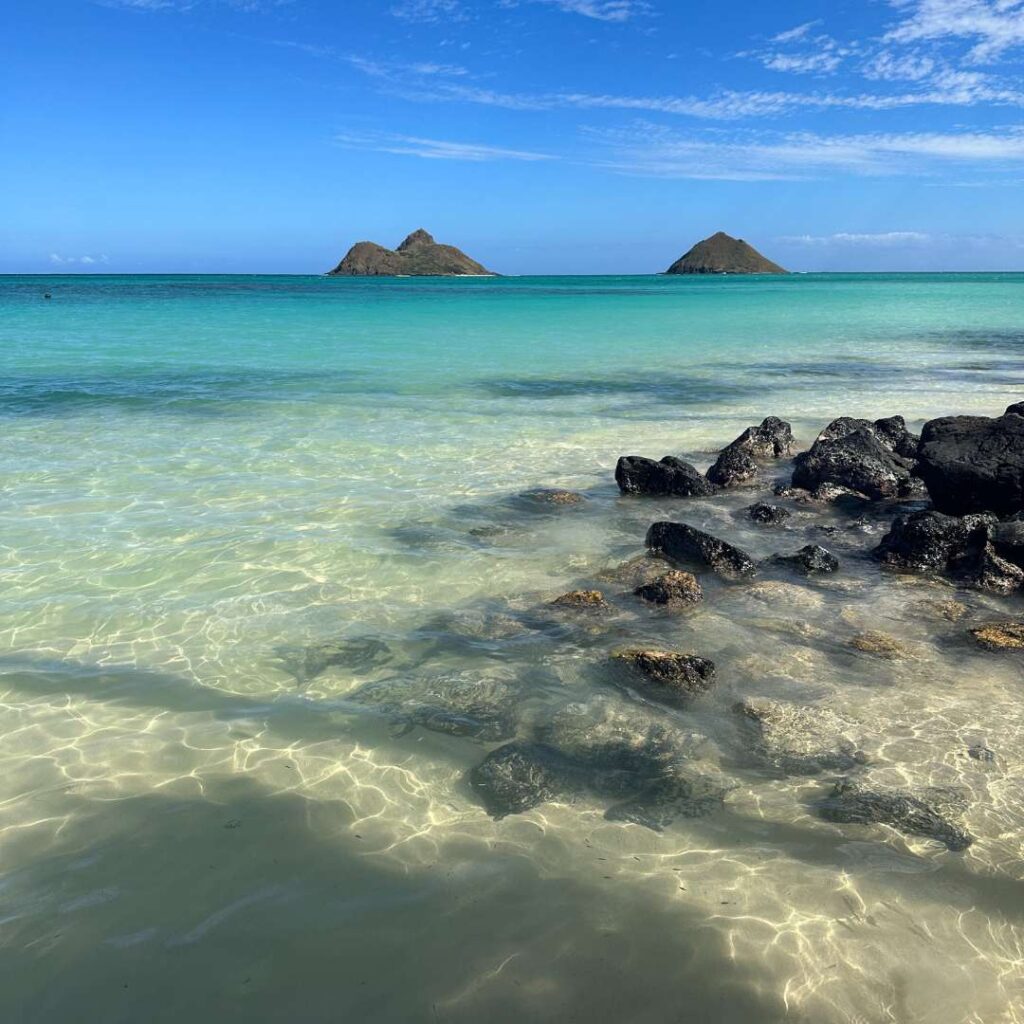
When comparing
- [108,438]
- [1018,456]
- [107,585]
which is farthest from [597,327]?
[107,585]

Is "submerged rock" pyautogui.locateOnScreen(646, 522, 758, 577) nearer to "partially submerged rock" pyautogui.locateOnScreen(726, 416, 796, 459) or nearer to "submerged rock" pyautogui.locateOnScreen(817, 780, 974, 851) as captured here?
"submerged rock" pyautogui.locateOnScreen(817, 780, 974, 851)

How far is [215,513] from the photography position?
9.77 m

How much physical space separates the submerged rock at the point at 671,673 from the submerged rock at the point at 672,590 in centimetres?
119

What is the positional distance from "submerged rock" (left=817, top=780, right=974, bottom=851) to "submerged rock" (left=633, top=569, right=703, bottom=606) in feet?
8.66

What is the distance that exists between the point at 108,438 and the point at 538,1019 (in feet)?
42.0

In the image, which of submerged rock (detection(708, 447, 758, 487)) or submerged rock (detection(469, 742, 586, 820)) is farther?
submerged rock (detection(708, 447, 758, 487))

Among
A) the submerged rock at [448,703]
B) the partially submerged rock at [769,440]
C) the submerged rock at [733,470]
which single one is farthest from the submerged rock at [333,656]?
the partially submerged rock at [769,440]

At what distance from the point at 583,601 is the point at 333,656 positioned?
2.10 m

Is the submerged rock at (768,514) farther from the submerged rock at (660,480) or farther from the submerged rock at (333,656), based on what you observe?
the submerged rock at (333,656)

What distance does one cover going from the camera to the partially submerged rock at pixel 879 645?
6.16 meters

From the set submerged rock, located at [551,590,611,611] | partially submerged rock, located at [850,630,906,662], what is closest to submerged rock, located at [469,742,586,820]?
submerged rock, located at [551,590,611,611]

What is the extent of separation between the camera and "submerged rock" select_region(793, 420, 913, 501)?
10562 mm

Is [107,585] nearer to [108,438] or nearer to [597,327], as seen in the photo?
[108,438]

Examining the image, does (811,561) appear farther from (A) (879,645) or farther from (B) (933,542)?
(A) (879,645)
